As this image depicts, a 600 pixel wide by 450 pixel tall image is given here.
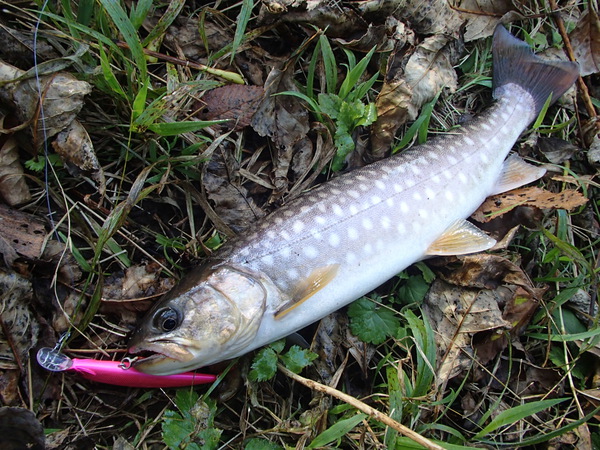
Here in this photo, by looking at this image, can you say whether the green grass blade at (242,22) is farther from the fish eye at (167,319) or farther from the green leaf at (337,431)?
the green leaf at (337,431)

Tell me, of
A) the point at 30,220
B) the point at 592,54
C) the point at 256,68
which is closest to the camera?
the point at 30,220

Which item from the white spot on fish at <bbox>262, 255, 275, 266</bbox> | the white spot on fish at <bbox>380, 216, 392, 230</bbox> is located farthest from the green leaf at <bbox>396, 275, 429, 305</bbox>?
the white spot on fish at <bbox>262, 255, 275, 266</bbox>

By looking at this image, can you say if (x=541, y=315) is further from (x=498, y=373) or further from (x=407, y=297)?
(x=407, y=297)

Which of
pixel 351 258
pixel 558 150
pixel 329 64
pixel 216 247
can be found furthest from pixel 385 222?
pixel 558 150

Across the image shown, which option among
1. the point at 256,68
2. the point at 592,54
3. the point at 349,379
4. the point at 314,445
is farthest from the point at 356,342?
the point at 592,54

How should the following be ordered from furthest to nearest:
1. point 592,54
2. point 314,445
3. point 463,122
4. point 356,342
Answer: point 592,54
point 463,122
point 356,342
point 314,445
